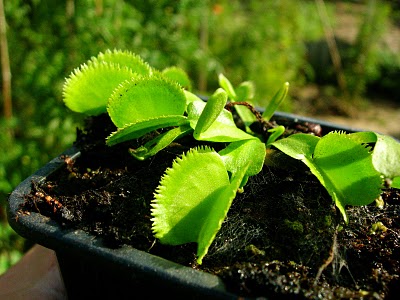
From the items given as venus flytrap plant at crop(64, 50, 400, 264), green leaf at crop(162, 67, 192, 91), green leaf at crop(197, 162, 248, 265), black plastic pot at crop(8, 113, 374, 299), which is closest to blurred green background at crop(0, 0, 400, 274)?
green leaf at crop(162, 67, 192, 91)

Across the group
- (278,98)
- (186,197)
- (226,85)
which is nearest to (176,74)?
(226,85)

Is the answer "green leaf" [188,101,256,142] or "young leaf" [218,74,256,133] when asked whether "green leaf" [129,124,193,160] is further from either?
"young leaf" [218,74,256,133]

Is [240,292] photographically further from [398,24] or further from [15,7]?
[398,24]

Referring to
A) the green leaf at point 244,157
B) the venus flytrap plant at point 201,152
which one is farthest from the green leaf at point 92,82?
the green leaf at point 244,157

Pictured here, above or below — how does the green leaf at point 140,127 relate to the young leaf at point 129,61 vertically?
below

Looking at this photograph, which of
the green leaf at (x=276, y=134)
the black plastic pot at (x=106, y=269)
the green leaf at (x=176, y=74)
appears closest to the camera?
the black plastic pot at (x=106, y=269)

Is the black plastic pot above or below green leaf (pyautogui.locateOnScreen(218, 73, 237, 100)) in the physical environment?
below

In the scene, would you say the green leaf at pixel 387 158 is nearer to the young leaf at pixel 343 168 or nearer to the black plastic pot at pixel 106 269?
the young leaf at pixel 343 168
